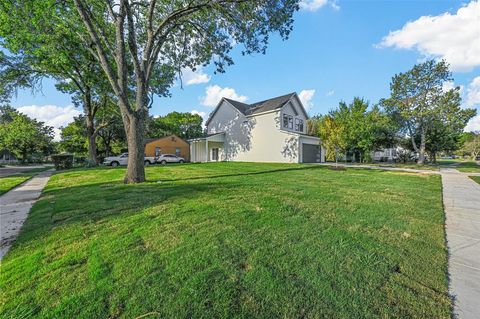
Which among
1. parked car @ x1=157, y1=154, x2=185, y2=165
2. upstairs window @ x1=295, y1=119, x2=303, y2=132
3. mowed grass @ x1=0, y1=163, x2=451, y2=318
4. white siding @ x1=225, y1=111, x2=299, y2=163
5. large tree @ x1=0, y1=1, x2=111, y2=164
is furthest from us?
parked car @ x1=157, y1=154, x2=185, y2=165

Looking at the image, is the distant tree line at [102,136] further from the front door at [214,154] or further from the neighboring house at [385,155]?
the neighboring house at [385,155]

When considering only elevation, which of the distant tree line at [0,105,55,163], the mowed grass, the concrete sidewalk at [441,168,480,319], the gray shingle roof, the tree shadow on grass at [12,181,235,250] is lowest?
the concrete sidewalk at [441,168,480,319]

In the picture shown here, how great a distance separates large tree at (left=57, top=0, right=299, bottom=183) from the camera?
8031 mm

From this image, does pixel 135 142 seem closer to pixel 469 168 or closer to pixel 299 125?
pixel 299 125

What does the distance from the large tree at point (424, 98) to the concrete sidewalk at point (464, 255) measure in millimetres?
23356

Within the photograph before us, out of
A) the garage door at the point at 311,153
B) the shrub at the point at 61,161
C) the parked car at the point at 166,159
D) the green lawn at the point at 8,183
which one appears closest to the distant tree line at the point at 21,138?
the shrub at the point at 61,161

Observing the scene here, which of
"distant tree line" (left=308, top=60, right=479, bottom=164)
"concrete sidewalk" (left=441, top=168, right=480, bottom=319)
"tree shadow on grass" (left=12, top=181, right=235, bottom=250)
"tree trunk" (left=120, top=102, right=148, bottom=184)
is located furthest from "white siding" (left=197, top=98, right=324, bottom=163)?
"tree shadow on grass" (left=12, top=181, right=235, bottom=250)

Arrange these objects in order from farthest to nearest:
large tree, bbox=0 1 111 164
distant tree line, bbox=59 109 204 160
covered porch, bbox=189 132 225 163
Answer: distant tree line, bbox=59 109 204 160 → covered porch, bbox=189 132 225 163 → large tree, bbox=0 1 111 164

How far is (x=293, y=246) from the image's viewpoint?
10.0 ft

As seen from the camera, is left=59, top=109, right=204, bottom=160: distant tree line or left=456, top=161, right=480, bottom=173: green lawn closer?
left=456, top=161, right=480, bottom=173: green lawn

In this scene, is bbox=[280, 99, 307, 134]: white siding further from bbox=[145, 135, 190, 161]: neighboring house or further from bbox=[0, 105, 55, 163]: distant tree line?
bbox=[0, 105, 55, 163]: distant tree line

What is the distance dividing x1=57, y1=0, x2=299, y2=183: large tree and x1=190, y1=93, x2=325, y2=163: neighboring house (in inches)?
458

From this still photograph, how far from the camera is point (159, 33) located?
9641 millimetres

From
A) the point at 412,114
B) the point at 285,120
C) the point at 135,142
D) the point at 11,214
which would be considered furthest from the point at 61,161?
the point at 412,114
